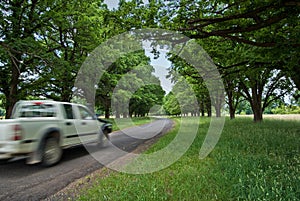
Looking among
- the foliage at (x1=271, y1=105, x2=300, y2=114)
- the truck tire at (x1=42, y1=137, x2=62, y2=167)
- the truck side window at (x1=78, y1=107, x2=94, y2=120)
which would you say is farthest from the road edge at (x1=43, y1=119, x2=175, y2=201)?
the foliage at (x1=271, y1=105, x2=300, y2=114)

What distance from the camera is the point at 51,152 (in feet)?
21.0

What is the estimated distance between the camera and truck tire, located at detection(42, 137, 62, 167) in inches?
244

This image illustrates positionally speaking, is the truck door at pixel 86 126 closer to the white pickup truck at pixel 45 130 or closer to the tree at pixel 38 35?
the white pickup truck at pixel 45 130

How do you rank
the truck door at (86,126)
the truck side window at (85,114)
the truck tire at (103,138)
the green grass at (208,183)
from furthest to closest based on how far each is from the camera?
the truck tire at (103,138), the truck side window at (85,114), the truck door at (86,126), the green grass at (208,183)

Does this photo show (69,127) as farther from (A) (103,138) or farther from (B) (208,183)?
(B) (208,183)

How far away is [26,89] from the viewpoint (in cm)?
1659

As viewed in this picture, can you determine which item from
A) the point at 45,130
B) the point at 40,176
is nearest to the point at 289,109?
the point at 45,130

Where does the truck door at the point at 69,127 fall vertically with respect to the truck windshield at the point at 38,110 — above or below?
below

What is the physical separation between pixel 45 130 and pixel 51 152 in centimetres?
71

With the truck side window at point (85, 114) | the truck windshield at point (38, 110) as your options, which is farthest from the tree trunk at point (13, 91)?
the truck windshield at point (38, 110)

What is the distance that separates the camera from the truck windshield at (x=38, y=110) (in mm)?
6855

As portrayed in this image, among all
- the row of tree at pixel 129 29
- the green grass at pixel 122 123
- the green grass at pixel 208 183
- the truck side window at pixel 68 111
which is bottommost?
the green grass at pixel 208 183

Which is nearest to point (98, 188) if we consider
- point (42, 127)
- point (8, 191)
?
point (8, 191)

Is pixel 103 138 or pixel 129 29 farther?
pixel 103 138
